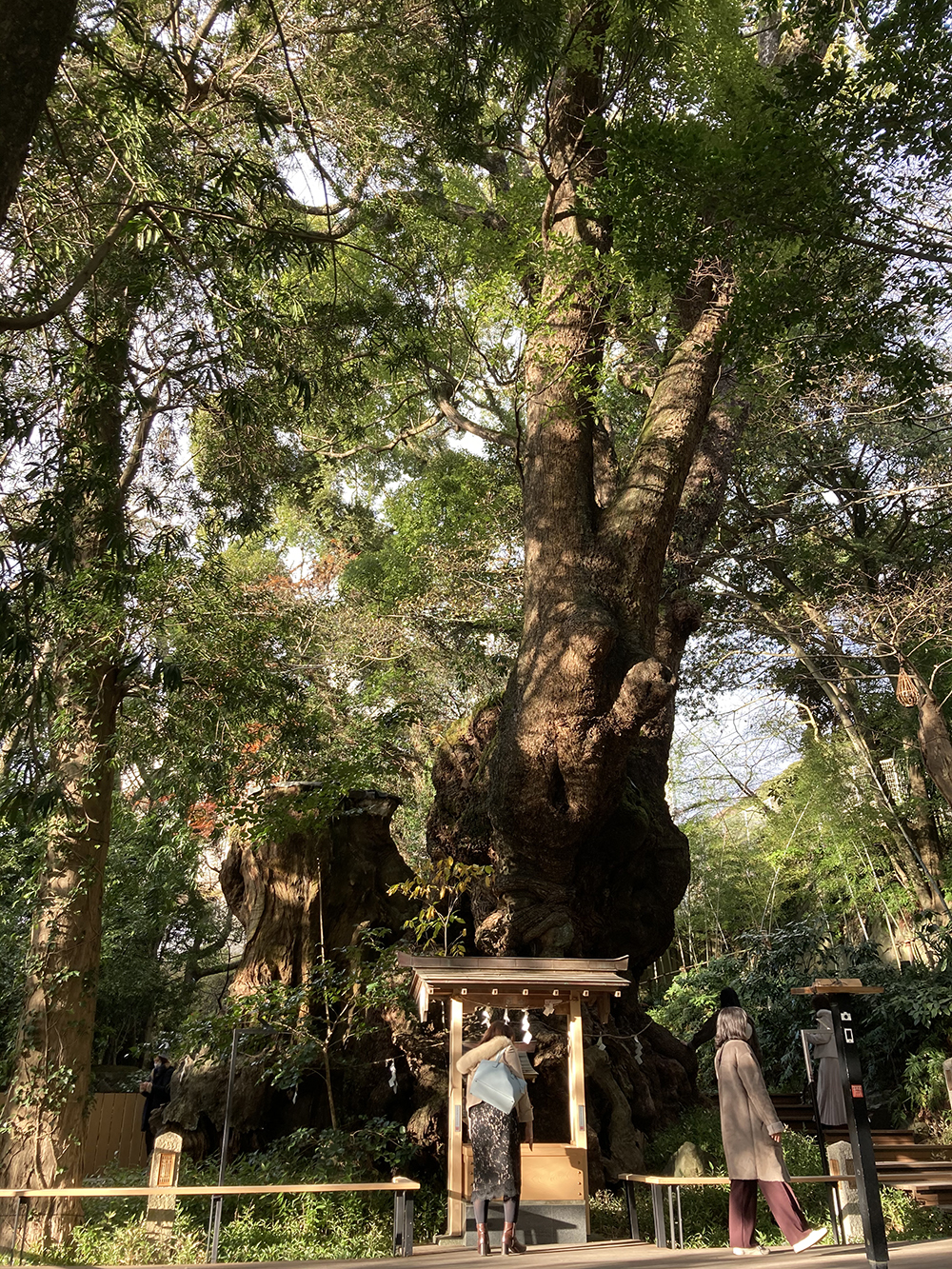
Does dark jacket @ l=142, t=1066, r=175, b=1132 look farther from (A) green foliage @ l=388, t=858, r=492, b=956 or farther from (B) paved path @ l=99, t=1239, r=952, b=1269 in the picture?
(B) paved path @ l=99, t=1239, r=952, b=1269

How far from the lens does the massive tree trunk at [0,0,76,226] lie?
308 centimetres

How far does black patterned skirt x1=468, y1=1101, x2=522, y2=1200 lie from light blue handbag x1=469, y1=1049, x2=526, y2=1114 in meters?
0.06

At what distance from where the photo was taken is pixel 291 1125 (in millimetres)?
9227

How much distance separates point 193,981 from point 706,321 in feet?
50.2

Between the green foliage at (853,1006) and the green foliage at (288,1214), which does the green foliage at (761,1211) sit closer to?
the green foliage at (288,1214)

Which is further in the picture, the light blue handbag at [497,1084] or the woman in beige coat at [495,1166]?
the light blue handbag at [497,1084]

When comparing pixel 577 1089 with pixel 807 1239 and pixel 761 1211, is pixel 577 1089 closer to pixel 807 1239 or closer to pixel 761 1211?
pixel 807 1239

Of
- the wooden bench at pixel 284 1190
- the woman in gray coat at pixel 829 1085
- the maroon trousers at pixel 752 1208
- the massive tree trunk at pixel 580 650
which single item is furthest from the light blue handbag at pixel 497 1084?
the woman in gray coat at pixel 829 1085

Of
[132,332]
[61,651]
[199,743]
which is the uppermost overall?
[132,332]

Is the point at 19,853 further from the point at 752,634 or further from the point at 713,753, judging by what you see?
the point at 713,753

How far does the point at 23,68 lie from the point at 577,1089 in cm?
718

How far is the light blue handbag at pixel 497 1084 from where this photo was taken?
619 centimetres

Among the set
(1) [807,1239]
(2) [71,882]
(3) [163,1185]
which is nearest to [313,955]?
(2) [71,882]

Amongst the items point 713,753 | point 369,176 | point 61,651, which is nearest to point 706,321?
point 369,176
